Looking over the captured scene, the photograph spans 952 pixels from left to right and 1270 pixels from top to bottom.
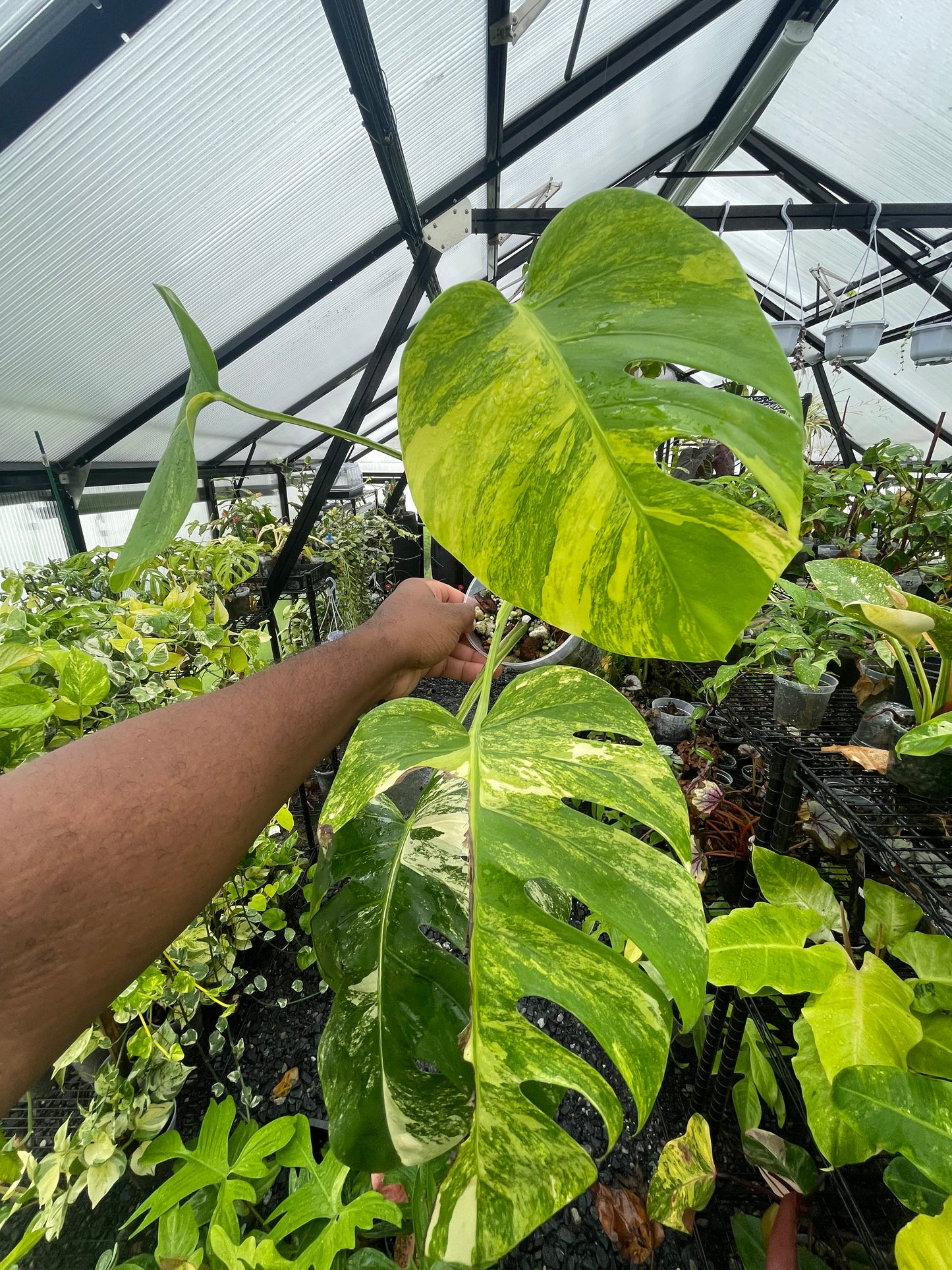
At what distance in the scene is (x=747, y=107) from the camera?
101 inches

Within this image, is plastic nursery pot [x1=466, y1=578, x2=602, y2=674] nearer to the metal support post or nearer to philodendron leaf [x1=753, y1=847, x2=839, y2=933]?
philodendron leaf [x1=753, y1=847, x2=839, y2=933]

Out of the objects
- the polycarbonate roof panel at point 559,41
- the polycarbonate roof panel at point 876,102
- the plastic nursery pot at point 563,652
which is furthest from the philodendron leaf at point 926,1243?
the polycarbonate roof panel at point 876,102

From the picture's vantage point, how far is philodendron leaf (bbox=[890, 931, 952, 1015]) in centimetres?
57

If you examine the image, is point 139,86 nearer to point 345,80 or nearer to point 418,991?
point 345,80

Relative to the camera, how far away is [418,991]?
43 centimetres

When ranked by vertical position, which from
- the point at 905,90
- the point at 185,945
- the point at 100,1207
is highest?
the point at 905,90

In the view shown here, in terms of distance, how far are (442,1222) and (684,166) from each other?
5.08 metres

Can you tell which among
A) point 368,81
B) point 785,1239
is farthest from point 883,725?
point 368,81

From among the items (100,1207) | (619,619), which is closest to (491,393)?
(619,619)

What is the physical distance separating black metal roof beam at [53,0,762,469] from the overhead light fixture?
26 cm

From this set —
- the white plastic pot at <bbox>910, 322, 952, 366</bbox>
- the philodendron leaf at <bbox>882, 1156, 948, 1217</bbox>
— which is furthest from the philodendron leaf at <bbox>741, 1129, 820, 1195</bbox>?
the white plastic pot at <bbox>910, 322, 952, 366</bbox>

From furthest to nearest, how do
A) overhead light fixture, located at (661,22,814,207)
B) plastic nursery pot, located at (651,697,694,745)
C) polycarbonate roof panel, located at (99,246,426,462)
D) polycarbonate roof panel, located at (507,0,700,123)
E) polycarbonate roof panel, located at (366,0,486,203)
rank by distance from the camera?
polycarbonate roof panel, located at (99,246,426,462) → overhead light fixture, located at (661,22,814,207) → polycarbonate roof panel, located at (507,0,700,123) → polycarbonate roof panel, located at (366,0,486,203) → plastic nursery pot, located at (651,697,694,745)

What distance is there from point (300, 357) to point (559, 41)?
175cm

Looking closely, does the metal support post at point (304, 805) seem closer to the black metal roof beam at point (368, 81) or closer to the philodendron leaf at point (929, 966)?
the philodendron leaf at point (929, 966)
